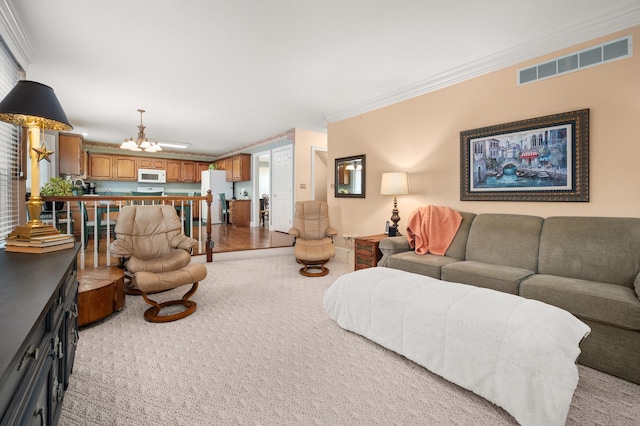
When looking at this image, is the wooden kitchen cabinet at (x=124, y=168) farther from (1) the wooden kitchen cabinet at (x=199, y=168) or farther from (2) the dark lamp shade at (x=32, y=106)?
(2) the dark lamp shade at (x=32, y=106)

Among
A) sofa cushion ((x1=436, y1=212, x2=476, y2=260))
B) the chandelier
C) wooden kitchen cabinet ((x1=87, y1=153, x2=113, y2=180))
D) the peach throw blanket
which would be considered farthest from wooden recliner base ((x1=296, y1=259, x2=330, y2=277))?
wooden kitchen cabinet ((x1=87, y1=153, x2=113, y2=180))

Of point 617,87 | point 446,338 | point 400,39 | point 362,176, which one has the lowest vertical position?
point 446,338

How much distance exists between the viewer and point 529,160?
3.04 m

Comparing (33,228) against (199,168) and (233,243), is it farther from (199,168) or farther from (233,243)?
(199,168)

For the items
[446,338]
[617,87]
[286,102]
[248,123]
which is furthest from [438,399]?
[248,123]

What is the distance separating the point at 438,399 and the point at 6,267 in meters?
2.16

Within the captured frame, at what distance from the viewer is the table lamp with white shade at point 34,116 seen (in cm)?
159

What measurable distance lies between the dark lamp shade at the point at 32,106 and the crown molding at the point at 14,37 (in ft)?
Result: 3.94

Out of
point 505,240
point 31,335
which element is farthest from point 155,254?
point 505,240

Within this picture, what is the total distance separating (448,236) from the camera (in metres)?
3.34

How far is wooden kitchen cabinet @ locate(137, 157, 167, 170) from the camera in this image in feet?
28.5

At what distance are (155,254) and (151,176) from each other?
6.62 m

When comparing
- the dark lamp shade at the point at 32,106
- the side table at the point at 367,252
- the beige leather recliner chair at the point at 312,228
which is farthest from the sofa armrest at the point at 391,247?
the dark lamp shade at the point at 32,106

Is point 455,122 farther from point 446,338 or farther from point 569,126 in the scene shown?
point 446,338
